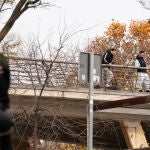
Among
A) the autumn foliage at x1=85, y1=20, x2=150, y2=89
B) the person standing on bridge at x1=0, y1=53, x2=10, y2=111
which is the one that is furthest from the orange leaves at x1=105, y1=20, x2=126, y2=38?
the person standing on bridge at x1=0, y1=53, x2=10, y2=111

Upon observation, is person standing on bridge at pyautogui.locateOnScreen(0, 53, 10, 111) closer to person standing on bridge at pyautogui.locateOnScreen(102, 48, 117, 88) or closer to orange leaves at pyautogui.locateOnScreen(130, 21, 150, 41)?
person standing on bridge at pyautogui.locateOnScreen(102, 48, 117, 88)

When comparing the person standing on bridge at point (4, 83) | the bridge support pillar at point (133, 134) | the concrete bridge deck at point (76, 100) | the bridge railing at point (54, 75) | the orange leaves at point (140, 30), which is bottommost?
the bridge support pillar at point (133, 134)

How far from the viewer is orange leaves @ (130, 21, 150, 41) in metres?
42.8

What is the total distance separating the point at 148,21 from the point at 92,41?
460 centimetres

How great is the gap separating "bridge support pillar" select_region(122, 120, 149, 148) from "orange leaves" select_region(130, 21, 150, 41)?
21.8 meters

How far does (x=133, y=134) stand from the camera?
69.4ft

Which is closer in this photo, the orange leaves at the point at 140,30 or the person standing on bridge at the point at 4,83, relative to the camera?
the person standing on bridge at the point at 4,83

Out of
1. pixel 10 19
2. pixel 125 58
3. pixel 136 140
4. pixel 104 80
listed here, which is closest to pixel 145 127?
pixel 136 140

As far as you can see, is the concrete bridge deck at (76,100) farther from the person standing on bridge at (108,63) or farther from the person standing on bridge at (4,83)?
the person standing on bridge at (4,83)

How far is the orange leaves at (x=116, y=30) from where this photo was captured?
43656 millimetres

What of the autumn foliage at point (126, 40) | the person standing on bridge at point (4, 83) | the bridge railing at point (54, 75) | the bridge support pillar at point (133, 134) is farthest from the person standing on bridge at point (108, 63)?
the autumn foliage at point (126, 40)

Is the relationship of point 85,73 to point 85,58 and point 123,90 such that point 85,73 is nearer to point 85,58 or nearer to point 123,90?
point 85,58

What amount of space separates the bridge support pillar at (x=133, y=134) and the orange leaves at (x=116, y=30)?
22.6 meters

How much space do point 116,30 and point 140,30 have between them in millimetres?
1874
